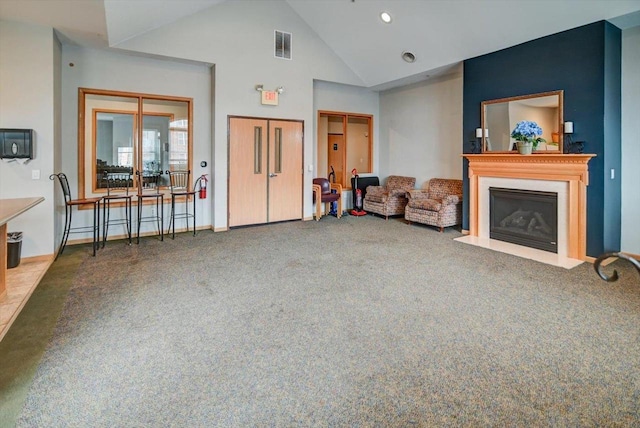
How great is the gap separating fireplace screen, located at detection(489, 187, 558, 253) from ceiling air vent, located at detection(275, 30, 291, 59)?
14.6ft

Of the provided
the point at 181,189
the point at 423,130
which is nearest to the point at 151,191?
the point at 181,189

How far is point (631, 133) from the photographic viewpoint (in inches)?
177

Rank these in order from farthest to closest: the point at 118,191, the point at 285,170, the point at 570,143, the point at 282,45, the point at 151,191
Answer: the point at 285,170 → the point at 282,45 → the point at 151,191 → the point at 118,191 → the point at 570,143

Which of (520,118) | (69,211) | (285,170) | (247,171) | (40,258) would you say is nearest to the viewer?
(40,258)

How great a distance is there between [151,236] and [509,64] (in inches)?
247

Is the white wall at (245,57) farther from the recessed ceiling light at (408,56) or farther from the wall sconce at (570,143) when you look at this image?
the wall sconce at (570,143)

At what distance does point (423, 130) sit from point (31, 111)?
6.62 metres

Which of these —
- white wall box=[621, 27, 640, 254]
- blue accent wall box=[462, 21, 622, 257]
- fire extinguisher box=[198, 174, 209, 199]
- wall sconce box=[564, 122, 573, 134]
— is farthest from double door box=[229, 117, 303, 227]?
white wall box=[621, 27, 640, 254]

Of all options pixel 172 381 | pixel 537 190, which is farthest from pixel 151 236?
pixel 537 190

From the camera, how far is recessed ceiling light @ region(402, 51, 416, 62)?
6.29 meters

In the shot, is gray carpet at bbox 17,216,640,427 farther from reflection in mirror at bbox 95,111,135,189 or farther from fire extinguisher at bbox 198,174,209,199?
fire extinguisher at bbox 198,174,209,199

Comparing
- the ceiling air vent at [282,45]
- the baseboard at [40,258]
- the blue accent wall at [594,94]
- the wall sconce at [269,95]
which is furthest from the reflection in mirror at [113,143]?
the blue accent wall at [594,94]

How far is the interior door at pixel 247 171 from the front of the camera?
6.42m

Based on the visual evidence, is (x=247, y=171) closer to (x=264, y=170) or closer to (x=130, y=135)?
(x=264, y=170)
